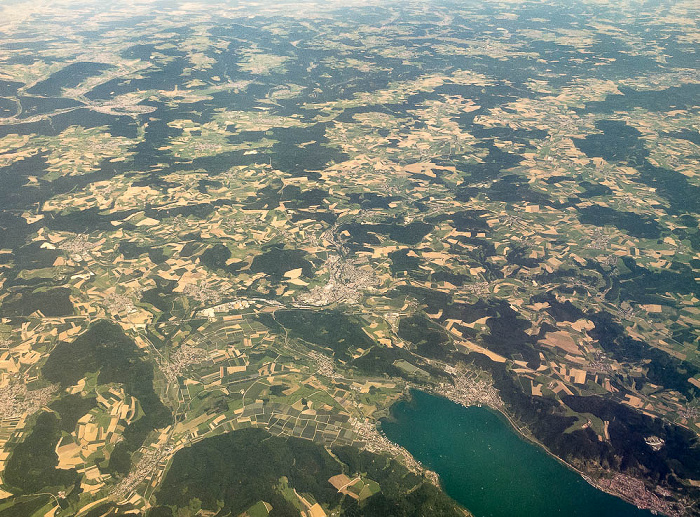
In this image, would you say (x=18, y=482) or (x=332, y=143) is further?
(x=332, y=143)

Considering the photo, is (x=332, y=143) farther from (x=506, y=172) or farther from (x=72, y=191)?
(x=72, y=191)

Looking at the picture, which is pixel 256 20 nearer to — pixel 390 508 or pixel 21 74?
pixel 21 74

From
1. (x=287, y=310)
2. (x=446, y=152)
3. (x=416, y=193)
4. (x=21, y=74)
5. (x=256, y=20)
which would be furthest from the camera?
(x=256, y=20)

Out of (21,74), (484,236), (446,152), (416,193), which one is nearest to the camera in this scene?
(484,236)

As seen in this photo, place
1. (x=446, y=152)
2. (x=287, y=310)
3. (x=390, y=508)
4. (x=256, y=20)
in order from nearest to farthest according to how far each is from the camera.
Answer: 1. (x=390, y=508)
2. (x=287, y=310)
3. (x=446, y=152)
4. (x=256, y=20)

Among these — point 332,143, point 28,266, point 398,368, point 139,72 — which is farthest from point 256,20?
point 398,368

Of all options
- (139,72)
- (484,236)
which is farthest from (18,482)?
(139,72)
